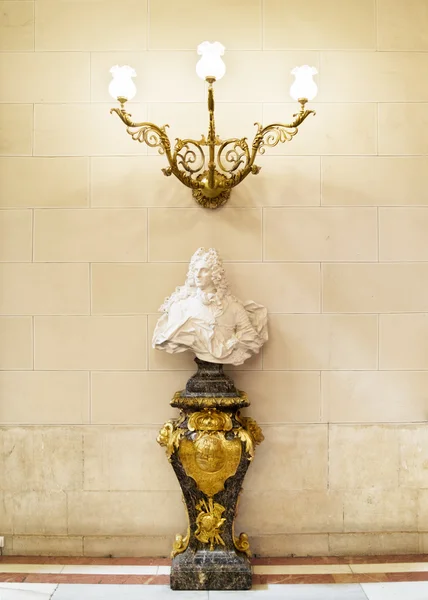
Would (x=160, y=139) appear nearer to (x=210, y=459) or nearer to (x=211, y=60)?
(x=211, y=60)

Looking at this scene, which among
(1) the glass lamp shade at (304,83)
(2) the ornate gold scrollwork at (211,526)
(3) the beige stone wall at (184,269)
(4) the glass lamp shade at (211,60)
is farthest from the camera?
(3) the beige stone wall at (184,269)

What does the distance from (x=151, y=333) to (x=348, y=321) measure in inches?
44.2

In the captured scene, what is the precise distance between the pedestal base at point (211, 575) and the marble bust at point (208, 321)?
3.31 feet

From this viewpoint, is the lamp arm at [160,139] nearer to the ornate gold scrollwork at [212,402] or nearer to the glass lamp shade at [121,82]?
the glass lamp shade at [121,82]

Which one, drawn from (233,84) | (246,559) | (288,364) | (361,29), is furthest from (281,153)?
(246,559)

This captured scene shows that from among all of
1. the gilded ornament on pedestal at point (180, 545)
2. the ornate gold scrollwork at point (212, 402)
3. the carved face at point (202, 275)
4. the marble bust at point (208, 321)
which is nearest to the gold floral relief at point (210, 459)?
the ornate gold scrollwork at point (212, 402)

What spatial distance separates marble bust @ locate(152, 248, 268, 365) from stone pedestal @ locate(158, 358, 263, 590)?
124 millimetres

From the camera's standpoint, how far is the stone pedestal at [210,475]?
264 cm

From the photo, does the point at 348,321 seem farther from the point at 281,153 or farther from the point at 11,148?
the point at 11,148

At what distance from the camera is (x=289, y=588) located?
2.64 metres

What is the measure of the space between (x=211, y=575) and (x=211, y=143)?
7.18 feet

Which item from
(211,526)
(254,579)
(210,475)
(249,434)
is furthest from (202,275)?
(254,579)

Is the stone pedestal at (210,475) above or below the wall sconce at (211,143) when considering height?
below

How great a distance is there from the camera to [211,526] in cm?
271
